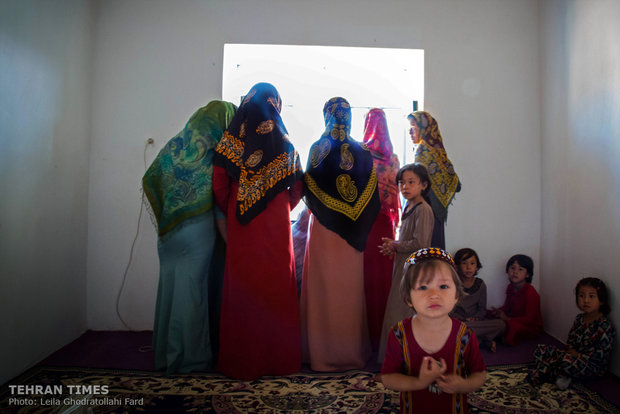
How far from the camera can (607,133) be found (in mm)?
2641

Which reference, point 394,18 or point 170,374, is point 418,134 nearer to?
point 394,18

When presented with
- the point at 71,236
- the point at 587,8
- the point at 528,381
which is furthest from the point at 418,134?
the point at 71,236

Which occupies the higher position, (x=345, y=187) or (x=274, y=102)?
(x=274, y=102)

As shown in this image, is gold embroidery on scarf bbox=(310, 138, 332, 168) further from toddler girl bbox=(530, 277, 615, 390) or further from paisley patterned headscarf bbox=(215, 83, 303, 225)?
toddler girl bbox=(530, 277, 615, 390)

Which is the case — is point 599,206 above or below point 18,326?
above

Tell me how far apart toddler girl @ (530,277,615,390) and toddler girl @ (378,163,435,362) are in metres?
0.84

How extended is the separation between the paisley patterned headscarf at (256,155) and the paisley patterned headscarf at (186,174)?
13 cm

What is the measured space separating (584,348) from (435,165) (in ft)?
4.75

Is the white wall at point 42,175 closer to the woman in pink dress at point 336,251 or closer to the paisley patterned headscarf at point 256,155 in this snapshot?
the paisley patterned headscarf at point 256,155

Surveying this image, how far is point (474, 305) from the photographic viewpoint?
10.2 feet

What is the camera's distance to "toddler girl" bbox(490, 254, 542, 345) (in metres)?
3.04

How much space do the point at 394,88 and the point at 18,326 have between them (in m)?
3.56

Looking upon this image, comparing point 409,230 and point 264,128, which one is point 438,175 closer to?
point 409,230

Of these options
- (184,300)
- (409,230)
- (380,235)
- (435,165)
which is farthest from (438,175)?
(184,300)
